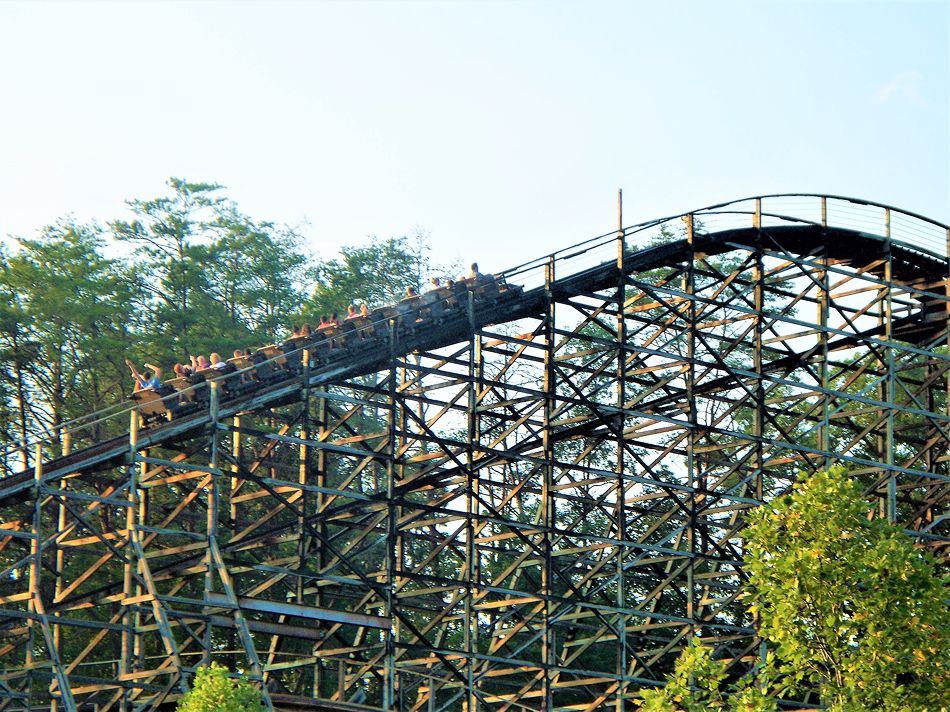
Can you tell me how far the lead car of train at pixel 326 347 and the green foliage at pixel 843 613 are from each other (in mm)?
9833

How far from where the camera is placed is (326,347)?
29.2m

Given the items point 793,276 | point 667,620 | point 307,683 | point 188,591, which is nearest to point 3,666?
point 188,591

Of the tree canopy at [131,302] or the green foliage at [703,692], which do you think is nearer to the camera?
the green foliage at [703,692]

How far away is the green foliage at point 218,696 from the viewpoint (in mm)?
22953

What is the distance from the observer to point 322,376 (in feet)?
93.4

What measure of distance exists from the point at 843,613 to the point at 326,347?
11461mm

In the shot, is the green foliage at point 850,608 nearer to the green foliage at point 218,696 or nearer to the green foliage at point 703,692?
the green foliage at point 703,692

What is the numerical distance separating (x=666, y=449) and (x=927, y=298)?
331 inches

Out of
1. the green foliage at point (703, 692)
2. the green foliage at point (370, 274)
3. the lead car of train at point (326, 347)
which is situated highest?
the green foliage at point (370, 274)

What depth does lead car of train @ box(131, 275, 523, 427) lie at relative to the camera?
27.4 metres

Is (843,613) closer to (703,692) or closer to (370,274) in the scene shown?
(703,692)

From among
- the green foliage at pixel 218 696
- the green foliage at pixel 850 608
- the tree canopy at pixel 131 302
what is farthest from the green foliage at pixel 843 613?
the tree canopy at pixel 131 302

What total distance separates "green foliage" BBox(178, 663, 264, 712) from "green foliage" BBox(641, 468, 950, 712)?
6.11 meters

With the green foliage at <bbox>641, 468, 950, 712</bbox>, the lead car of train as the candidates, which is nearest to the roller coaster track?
the lead car of train
